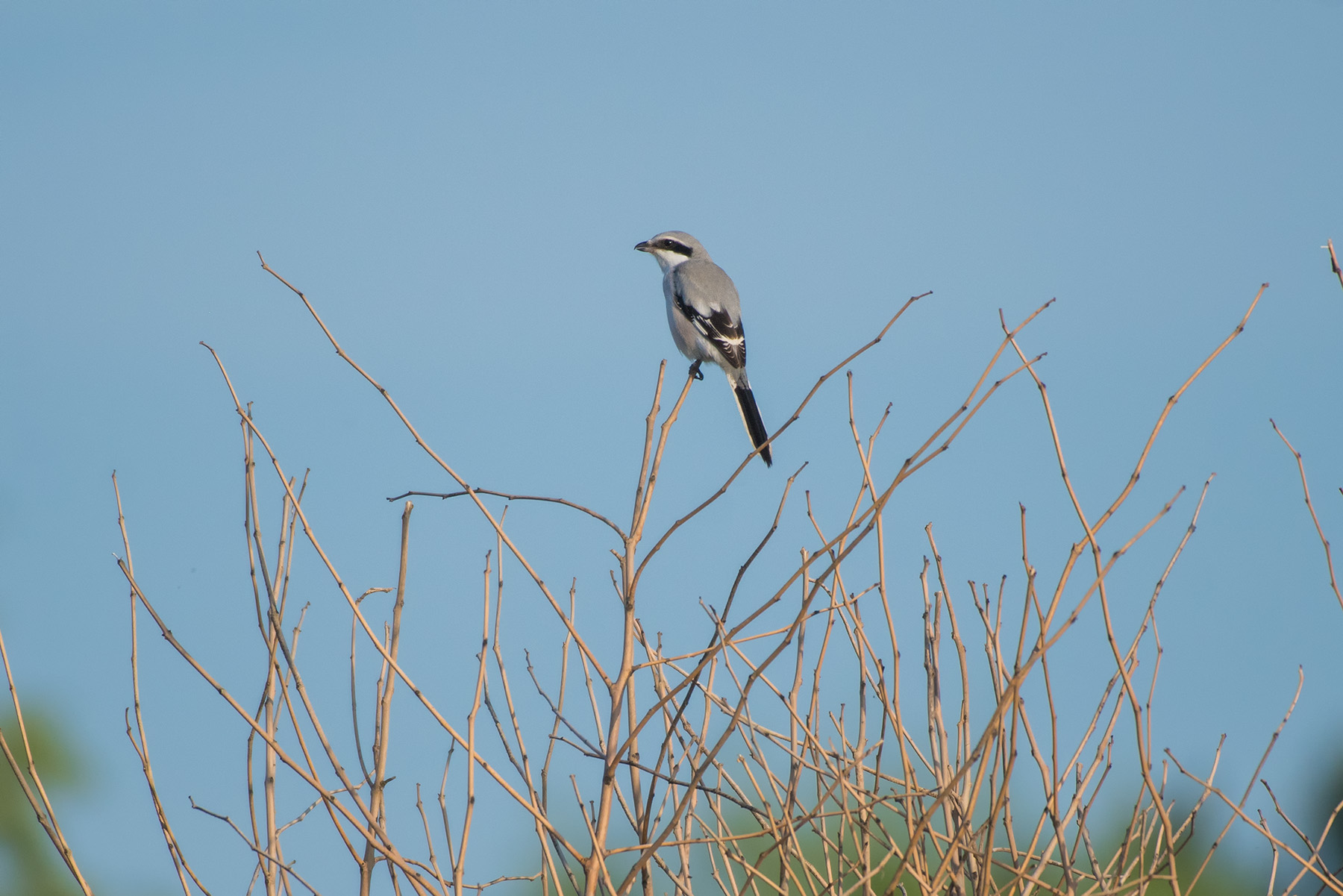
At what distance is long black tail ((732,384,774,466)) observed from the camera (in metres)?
5.25

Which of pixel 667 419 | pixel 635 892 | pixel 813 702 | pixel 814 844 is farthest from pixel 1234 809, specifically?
pixel 814 844

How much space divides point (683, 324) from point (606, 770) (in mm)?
3934

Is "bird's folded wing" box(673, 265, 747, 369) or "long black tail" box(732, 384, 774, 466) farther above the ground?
"bird's folded wing" box(673, 265, 747, 369)

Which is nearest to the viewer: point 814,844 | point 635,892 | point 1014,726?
point 1014,726

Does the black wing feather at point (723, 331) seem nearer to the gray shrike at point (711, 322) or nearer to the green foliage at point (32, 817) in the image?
the gray shrike at point (711, 322)

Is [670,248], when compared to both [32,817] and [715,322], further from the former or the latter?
[32,817]

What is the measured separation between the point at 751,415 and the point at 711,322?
0.64 metres

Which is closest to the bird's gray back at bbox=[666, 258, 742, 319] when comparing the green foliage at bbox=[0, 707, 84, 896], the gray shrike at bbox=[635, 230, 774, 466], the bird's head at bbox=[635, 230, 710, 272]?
the gray shrike at bbox=[635, 230, 774, 466]

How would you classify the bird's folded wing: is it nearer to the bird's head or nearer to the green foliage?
the bird's head

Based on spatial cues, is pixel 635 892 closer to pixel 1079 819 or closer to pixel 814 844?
pixel 1079 819

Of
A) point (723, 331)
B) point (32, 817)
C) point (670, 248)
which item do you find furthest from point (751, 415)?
point (32, 817)

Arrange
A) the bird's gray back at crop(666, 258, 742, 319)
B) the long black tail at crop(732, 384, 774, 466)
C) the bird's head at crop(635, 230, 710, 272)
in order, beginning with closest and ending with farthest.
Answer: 1. the long black tail at crop(732, 384, 774, 466)
2. the bird's gray back at crop(666, 258, 742, 319)
3. the bird's head at crop(635, 230, 710, 272)

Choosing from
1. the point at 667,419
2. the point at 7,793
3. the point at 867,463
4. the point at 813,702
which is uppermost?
the point at 7,793

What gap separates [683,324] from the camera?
591cm
